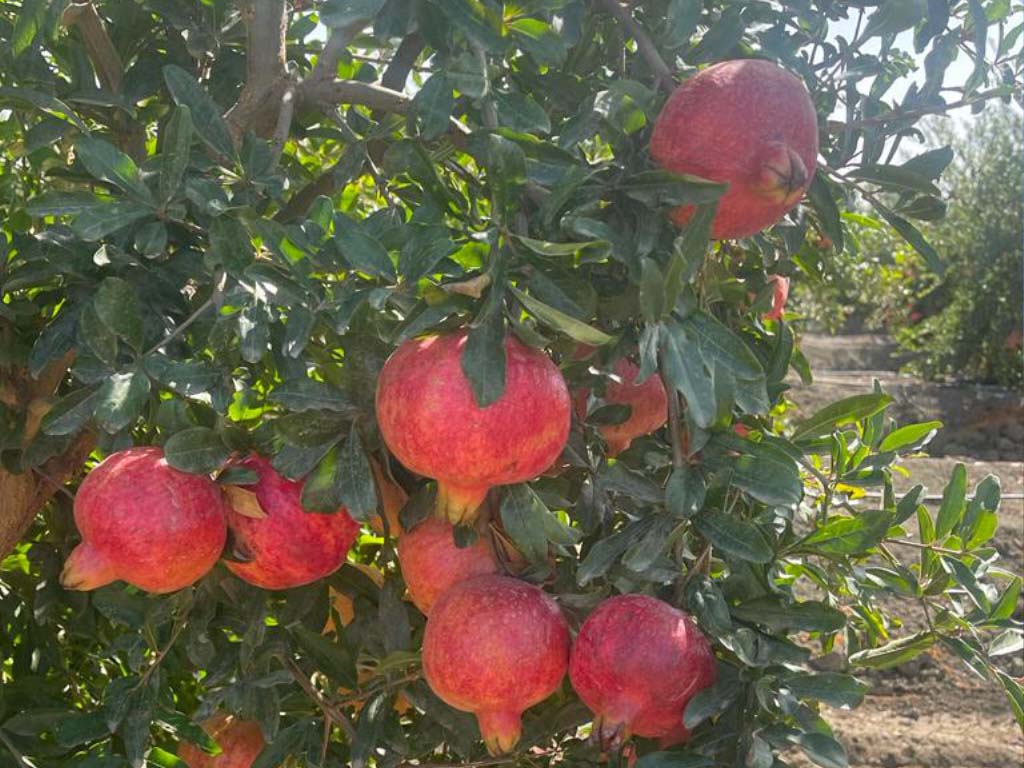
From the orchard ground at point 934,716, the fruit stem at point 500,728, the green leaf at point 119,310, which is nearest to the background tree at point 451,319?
the green leaf at point 119,310

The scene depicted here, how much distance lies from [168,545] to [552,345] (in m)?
0.33

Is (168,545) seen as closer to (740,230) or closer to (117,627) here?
(740,230)

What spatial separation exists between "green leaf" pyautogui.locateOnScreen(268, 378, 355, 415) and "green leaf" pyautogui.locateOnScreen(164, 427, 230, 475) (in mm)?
70

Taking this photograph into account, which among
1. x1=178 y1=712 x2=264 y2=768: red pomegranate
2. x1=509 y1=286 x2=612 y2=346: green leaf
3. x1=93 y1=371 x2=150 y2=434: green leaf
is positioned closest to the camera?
x1=509 y1=286 x2=612 y2=346: green leaf

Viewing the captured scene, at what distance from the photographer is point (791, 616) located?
3.11ft

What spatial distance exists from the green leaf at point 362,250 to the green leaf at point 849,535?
423mm

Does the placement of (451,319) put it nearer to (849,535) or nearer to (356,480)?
(356,480)

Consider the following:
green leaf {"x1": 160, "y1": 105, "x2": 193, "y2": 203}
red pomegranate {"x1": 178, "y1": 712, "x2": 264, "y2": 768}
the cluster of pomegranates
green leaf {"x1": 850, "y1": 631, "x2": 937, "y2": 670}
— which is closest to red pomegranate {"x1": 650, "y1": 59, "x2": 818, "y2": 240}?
the cluster of pomegranates

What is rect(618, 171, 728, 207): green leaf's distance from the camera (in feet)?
2.71

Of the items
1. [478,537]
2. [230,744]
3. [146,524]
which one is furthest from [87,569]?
[230,744]

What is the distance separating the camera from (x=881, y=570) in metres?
1.21

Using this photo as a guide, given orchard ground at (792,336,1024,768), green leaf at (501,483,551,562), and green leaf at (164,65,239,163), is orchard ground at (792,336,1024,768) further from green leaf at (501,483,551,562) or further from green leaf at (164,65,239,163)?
green leaf at (164,65,239,163)

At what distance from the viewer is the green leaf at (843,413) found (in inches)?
41.9

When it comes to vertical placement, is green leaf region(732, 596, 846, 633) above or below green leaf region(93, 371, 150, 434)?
below
